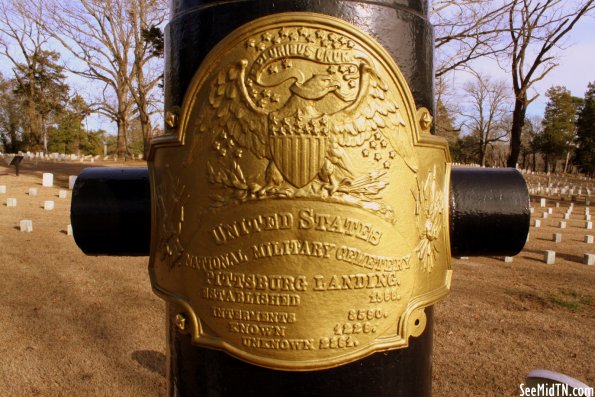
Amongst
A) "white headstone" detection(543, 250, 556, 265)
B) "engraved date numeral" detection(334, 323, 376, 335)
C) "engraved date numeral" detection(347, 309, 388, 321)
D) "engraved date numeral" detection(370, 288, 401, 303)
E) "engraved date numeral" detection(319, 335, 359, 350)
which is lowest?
"white headstone" detection(543, 250, 556, 265)

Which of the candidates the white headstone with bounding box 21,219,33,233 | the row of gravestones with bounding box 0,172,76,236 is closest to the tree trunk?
the row of gravestones with bounding box 0,172,76,236

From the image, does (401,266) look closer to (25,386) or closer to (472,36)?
(25,386)

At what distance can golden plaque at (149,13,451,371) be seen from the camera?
1522 mm

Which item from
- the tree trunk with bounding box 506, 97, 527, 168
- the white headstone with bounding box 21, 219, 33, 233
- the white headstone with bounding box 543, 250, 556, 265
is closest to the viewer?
the white headstone with bounding box 543, 250, 556, 265

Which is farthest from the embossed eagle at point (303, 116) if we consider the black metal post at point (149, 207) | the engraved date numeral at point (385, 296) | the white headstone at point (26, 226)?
the white headstone at point (26, 226)

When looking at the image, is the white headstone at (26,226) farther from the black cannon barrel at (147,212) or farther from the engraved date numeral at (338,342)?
the engraved date numeral at (338,342)

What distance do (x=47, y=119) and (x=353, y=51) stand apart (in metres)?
46.1

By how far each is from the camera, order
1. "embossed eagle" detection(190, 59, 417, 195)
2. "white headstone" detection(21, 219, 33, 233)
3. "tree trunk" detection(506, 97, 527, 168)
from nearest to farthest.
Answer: "embossed eagle" detection(190, 59, 417, 195) → "white headstone" detection(21, 219, 33, 233) → "tree trunk" detection(506, 97, 527, 168)

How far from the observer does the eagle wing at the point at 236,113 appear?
154cm

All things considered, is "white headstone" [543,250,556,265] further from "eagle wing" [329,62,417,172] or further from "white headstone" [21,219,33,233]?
"white headstone" [21,219,33,233]

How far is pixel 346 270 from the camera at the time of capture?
156cm

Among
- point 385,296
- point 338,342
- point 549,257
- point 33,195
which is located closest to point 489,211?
point 385,296

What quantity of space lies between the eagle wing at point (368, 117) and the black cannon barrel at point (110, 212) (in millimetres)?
922

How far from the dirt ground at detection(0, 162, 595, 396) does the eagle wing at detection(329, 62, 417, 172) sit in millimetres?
3515
